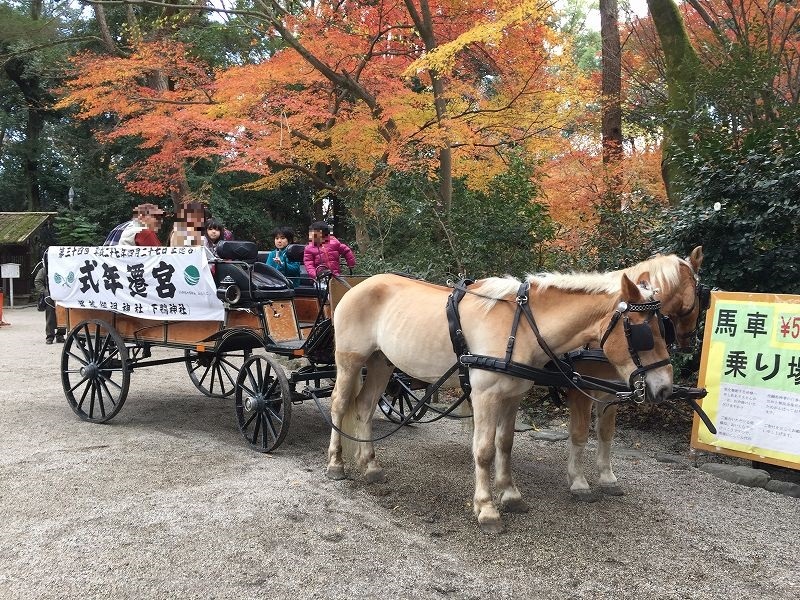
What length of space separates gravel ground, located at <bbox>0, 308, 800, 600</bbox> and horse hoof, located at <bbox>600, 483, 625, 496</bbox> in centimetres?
7

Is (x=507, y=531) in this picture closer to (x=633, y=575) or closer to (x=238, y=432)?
(x=633, y=575)

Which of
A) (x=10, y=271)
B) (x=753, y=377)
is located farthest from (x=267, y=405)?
(x=10, y=271)

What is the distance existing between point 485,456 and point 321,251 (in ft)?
11.0

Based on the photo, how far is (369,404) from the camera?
487 cm

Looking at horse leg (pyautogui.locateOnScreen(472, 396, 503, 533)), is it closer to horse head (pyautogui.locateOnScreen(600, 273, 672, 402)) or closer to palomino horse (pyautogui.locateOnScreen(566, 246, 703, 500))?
palomino horse (pyautogui.locateOnScreen(566, 246, 703, 500))

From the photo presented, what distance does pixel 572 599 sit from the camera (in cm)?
291

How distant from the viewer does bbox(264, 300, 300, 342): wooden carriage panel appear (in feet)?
18.3

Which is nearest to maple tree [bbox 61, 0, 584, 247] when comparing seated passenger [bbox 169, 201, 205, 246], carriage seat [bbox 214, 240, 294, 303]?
seated passenger [bbox 169, 201, 205, 246]

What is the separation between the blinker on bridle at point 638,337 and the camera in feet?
10.3

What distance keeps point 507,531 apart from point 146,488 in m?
2.57

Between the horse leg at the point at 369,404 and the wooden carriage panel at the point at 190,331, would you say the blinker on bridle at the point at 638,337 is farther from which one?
the wooden carriage panel at the point at 190,331

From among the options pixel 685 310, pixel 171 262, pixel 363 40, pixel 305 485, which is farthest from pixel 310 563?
pixel 363 40

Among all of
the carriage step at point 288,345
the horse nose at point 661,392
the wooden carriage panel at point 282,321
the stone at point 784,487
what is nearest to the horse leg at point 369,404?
the carriage step at point 288,345

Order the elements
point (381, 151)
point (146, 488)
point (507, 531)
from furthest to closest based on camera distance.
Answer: point (381, 151), point (146, 488), point (507, 531)
